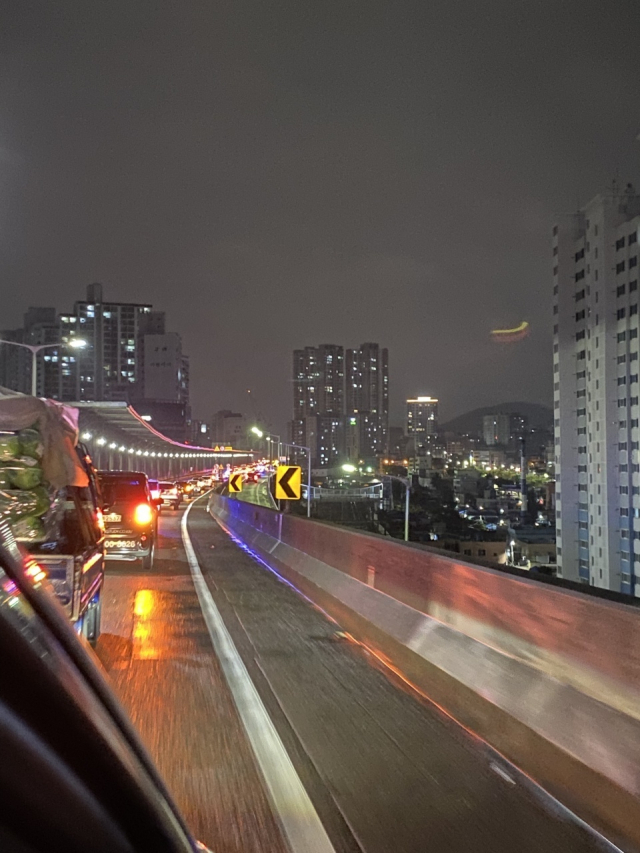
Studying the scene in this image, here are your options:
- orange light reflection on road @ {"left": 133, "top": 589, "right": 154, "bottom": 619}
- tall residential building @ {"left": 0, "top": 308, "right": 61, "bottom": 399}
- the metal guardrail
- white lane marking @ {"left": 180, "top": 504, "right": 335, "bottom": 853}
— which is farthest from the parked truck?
tall residential building @ {"left": 0, "top": 308, "right": 61, "bottom": 399}

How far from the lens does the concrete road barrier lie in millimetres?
5246

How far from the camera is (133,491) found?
20172 mm

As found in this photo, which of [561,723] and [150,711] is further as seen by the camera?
[150,711]

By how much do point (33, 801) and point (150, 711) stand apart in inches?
229

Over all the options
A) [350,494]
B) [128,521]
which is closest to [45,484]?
[128,521]

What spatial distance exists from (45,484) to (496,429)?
7727 centimetres

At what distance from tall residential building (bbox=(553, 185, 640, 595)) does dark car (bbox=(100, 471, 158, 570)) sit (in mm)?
15532

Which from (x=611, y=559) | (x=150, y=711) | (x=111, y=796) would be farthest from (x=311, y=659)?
(x=611, y=559)

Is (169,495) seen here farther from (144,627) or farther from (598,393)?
(144,627)

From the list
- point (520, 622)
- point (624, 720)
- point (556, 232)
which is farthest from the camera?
point (556, 232)

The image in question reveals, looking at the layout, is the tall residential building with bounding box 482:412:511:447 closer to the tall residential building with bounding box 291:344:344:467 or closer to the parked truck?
the parked truck

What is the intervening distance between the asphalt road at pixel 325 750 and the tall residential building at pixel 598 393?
63.7 ft

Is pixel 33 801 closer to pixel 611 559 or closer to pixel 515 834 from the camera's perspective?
pixel 515 834

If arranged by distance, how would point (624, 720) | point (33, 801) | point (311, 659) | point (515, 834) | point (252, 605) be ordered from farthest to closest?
point (252, 605), point (311, 659), point (624, 720), point (515, 834), point (33, 801)
